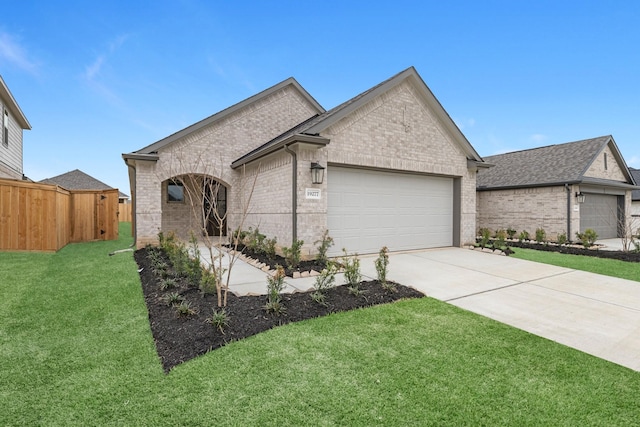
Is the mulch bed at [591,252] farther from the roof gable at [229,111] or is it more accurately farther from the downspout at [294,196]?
the roof gable at [229,111]

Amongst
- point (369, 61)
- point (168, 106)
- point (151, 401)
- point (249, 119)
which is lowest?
point (151, 401)

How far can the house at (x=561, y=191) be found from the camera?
1353 centimetres

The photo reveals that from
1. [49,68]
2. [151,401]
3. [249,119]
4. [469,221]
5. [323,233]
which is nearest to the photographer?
[151,401]

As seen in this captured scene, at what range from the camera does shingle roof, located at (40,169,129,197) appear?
30898mm

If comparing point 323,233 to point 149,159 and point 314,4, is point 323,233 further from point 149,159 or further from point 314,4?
point 314,4

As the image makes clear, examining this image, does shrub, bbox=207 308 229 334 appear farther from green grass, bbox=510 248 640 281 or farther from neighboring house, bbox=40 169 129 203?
neighboring house, bbox=40 169 129 203

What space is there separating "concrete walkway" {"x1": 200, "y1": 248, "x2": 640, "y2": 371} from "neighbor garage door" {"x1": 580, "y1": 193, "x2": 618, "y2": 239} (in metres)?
9.38

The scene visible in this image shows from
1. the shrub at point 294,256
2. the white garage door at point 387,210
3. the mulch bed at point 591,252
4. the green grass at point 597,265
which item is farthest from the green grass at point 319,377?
the mulch bed at point 591,252

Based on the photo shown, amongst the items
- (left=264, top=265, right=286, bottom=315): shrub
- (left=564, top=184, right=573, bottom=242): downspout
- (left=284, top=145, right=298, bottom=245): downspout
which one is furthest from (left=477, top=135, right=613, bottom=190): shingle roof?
(left=264, top=265, right=286, bottom=315): shrub

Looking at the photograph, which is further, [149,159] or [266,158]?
[149,159]

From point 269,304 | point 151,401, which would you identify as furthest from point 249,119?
point 151,401

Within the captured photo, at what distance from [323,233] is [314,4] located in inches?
352

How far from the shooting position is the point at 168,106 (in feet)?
52.8

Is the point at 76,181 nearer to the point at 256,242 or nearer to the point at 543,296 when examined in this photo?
the point at 256,242
